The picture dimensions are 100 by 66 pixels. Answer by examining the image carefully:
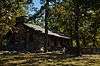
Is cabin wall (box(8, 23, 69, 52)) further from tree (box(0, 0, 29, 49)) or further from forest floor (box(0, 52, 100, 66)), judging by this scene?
forest floor (box(0, 52, 100, 66))

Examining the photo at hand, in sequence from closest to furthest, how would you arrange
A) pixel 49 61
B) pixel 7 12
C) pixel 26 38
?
pixel 49 61 → pixel 7 12 → pixel 26 38

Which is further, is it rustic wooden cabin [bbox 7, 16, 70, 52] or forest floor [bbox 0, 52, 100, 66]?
rustic wooden cabin [bbox 7, 16, 70, 52]

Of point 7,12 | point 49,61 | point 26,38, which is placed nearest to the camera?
point 49,61

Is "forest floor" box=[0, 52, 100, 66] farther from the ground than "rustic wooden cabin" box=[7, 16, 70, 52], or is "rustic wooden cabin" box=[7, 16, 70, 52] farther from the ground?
"rustic wooden cabin" box=[7, 16, 70, 52]

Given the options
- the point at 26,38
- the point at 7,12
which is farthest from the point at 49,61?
the point at 26,38

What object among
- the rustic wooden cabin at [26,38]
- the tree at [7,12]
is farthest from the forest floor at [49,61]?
the rustic wooden cabin at [26,38]

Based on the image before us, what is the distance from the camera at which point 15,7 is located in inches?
1708

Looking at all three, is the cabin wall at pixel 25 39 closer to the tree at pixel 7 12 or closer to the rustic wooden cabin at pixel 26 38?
the rustic wooden cabin at pixel 26 38

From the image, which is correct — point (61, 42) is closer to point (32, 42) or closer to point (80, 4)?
point (32, 42)

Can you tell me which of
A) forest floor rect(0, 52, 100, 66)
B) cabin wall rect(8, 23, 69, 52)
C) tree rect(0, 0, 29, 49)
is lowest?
forest floor rect(0, 52, 100, 66)

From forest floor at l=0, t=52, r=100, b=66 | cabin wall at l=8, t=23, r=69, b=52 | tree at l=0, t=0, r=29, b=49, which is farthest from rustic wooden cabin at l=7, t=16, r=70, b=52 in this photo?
forest floor at l=0, t=52, r=100, b=66

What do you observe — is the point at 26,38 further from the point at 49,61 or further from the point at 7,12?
the point at 49,61

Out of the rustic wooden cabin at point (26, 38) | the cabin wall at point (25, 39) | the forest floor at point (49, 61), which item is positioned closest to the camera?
the forest floor at point (49, 61)

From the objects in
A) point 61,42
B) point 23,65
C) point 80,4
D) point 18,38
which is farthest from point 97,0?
point 61,42
